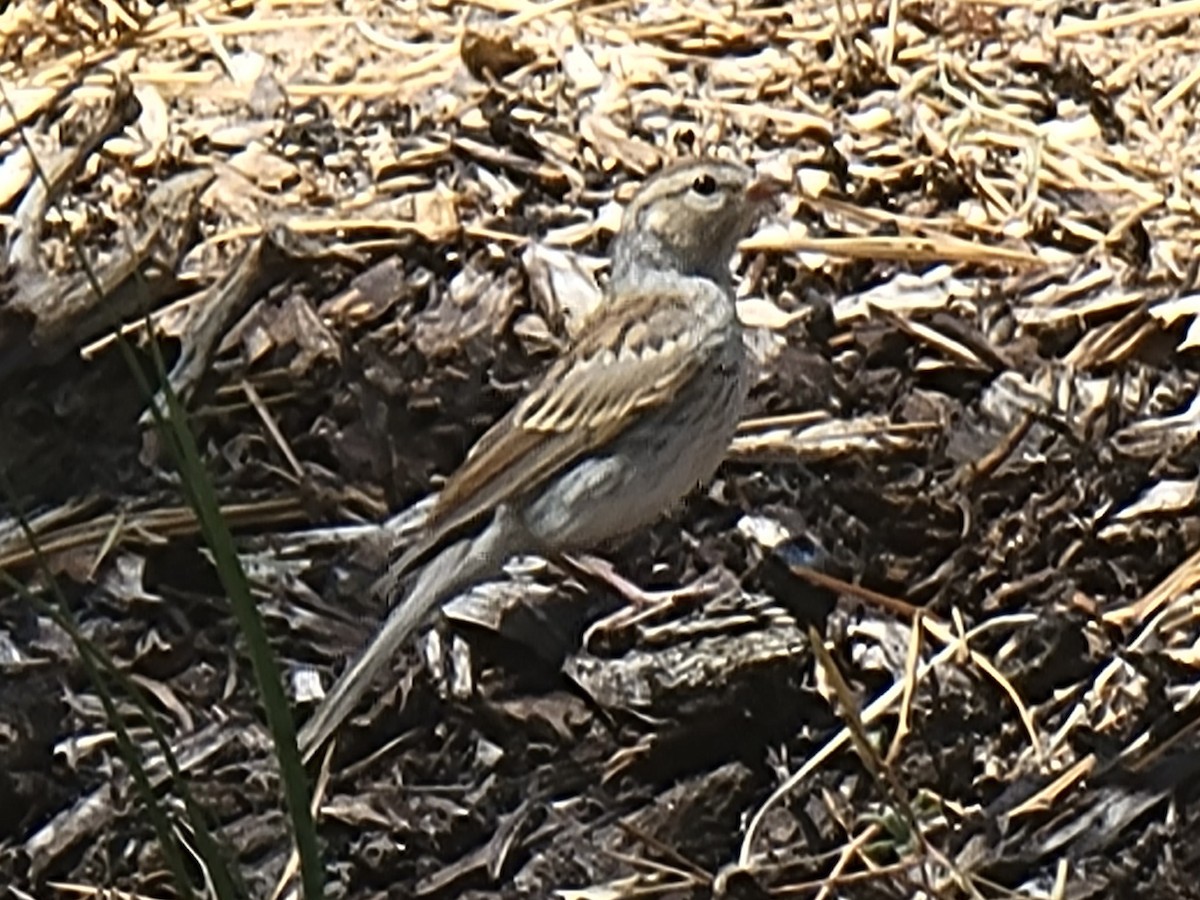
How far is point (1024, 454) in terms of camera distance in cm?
474

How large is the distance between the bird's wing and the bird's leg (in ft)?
0.84

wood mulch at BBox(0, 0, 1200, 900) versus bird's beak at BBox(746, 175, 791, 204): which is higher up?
bird's beak at BBox(746, 175, 791, 204)

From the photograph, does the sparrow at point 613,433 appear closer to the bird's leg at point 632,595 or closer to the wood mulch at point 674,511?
the bird's leg at point 632,595

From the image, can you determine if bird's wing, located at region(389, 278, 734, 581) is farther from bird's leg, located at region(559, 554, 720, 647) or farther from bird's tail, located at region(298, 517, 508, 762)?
bird's leg, located at region(559, 554, 720, 647)

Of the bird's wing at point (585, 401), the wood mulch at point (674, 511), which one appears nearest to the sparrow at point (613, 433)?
the bird's wing at point (585, 401)

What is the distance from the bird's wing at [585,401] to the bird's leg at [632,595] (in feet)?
0.84

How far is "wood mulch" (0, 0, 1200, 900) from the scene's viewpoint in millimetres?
4305

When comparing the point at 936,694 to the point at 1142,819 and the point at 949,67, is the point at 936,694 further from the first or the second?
the point at 949,67

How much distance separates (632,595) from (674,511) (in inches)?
12.5

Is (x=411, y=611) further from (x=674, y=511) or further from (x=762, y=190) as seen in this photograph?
(x=762, y=190)

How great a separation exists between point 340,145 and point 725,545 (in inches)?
58.2

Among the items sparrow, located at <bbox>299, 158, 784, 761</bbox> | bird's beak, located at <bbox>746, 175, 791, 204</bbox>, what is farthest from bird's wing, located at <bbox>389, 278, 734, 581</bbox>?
bird's beak, located at <bbox>746, 175, 791, 204</bbox>

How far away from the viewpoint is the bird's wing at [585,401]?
→ 14.7ft

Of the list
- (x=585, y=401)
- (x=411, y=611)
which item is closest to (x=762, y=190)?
(x=585, y=401)
